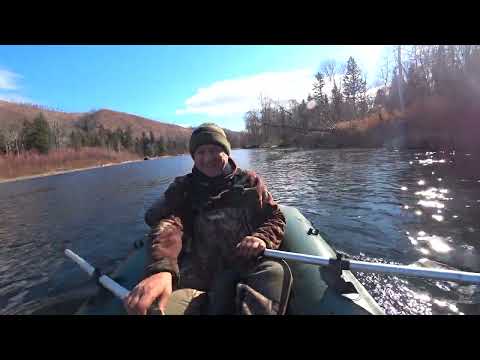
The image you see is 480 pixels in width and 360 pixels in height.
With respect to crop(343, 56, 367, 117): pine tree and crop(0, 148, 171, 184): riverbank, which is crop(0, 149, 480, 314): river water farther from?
crop(343, 56, 367, 117): pine tree

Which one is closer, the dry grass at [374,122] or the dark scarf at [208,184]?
the dark scarf at [208,184]

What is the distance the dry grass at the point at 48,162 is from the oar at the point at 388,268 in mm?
43005

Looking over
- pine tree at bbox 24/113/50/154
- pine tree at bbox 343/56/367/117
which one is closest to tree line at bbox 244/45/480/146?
pine tree at bbox 343/56/367/117

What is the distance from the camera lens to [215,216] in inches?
111

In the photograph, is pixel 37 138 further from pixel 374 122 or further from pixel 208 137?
pixel 208 137

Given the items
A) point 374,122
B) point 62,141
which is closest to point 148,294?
→ point 374,122

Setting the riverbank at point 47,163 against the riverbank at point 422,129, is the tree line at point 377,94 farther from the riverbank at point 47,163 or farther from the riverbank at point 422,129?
the riverbank at point 47,163

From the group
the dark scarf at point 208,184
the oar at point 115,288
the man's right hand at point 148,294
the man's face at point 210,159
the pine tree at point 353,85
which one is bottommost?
the oar at point 115,288

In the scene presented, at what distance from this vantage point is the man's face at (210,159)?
2.88 metres

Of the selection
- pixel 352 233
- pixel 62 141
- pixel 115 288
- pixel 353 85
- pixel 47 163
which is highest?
pixel 353 85

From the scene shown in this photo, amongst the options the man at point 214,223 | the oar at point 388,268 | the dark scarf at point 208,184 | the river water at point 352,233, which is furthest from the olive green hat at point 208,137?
the river water at point 352,233

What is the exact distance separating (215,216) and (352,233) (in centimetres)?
451

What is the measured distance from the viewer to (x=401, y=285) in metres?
4.03
